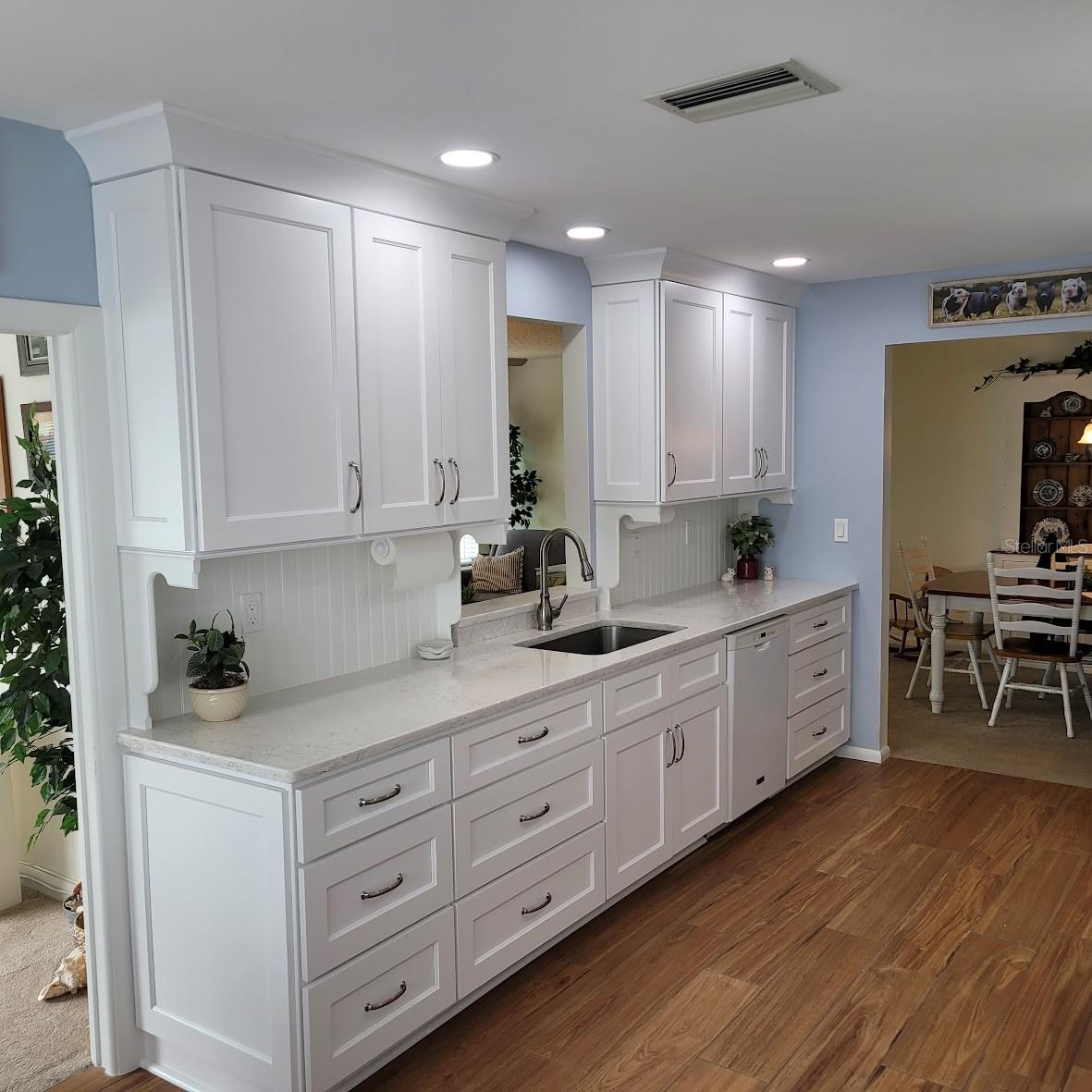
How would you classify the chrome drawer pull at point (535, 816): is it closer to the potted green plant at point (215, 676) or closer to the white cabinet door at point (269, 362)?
the potted green plant at point (215, 676)

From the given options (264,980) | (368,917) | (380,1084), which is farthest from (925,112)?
(380,1084)

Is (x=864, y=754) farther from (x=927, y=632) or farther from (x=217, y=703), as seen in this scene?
(x=217, y=703)

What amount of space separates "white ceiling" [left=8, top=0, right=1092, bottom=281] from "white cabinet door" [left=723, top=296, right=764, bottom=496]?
4.13 feet

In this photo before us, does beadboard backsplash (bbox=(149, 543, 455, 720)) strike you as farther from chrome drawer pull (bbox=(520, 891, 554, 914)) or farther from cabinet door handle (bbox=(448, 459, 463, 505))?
chrome drawer pull (bbox=(520, 891, 554, 914))

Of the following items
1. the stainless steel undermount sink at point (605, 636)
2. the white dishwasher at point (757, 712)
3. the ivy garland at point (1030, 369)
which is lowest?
the white dishwasher at point (757, 712)

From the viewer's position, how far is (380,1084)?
8.43 feet

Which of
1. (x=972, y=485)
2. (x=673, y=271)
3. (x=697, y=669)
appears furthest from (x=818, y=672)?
(x=972, y=485)

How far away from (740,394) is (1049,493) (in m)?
3.93

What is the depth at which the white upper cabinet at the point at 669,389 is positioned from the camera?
4.09 m

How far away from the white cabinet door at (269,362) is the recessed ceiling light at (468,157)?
31 cm

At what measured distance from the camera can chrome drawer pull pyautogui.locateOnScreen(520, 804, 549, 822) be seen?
2947mm

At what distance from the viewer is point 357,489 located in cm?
275

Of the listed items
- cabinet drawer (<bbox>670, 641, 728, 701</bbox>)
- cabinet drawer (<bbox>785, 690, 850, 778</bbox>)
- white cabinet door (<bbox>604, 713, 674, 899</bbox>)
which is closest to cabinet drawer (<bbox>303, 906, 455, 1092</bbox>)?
white cabinet door (<bbox>604, 713, 674, 899</bbox>)

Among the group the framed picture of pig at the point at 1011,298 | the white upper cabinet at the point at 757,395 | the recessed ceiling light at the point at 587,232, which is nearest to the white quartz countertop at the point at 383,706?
the white upper cabinet at the point at 757,395
